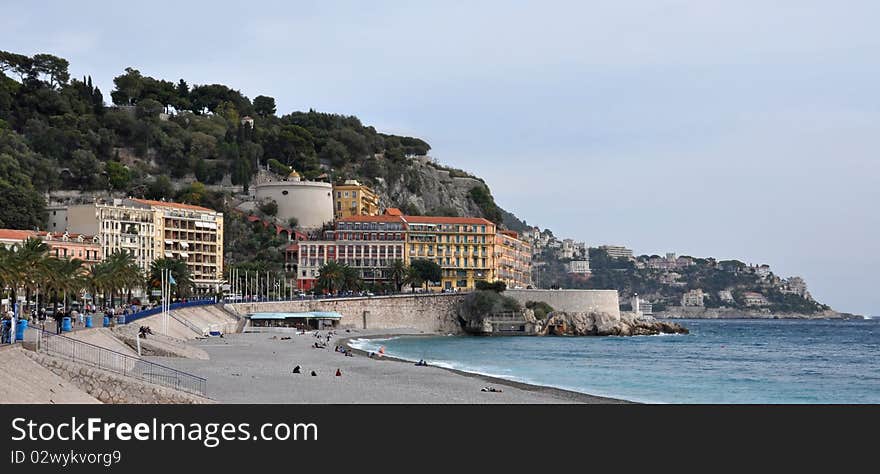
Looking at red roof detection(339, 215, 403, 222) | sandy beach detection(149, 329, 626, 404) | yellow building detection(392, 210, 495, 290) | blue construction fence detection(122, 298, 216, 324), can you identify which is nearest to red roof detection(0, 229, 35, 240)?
blue construction fence detection(122, 298, 216, 324)

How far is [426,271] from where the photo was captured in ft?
385

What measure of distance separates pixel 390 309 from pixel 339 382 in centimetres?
6349

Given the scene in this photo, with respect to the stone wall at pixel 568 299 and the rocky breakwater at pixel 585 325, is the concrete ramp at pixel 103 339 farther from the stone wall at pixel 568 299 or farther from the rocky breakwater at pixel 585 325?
the stone wall at pixel 568 299

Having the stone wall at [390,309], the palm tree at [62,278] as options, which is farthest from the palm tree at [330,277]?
the palm tree at [62,278]

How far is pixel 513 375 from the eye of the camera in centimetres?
5041

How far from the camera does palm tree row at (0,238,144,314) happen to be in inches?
1909

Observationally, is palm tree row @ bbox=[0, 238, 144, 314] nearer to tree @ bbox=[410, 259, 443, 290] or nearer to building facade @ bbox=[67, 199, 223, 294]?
building facade @ bbox=[67, 199, 223, 294]

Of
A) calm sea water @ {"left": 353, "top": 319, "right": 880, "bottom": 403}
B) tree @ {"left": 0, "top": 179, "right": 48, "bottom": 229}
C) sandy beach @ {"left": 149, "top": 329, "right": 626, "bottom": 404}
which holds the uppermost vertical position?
tree @ {"left": 0, "top": 179, "right": 48, "bottom": 229}

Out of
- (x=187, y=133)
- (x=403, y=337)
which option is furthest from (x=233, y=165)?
(x=403, y=337)

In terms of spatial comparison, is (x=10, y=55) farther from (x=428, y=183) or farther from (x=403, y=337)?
(x=403, y=337)

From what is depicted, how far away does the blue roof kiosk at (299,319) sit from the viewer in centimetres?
9094

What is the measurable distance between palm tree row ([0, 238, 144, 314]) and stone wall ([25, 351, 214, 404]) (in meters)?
21.2

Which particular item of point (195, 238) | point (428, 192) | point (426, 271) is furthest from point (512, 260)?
point (195, 238)

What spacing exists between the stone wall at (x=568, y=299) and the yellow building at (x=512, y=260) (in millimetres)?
9573
